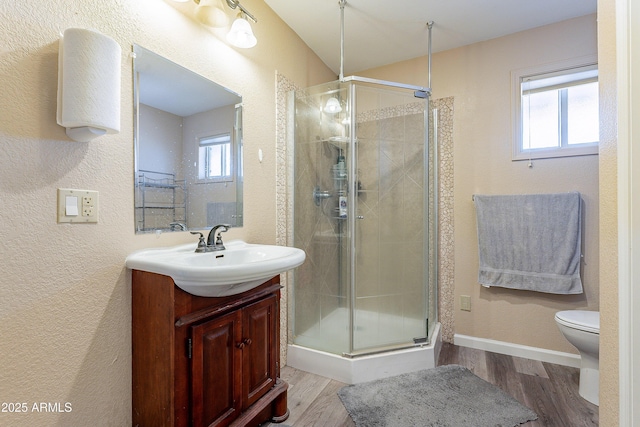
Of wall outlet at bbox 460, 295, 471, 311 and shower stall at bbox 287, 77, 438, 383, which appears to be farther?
wall outlet at bbox 460, 295, 471, 311

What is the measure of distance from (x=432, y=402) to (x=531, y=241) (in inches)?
52.5

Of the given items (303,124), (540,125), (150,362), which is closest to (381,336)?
(150,362)

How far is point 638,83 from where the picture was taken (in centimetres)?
63

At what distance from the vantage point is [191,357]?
3.43ft

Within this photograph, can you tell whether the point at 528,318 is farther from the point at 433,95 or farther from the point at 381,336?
the point at 433,95

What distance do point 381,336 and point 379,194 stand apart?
100 centimetres

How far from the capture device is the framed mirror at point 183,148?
3.94 feet

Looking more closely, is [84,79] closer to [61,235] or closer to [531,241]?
[61,235]

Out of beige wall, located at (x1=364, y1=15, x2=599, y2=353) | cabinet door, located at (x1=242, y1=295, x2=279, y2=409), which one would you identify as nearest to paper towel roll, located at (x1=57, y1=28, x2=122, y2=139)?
cabinet door, located at (x1=242, y1=295, x2=279, y2=409)

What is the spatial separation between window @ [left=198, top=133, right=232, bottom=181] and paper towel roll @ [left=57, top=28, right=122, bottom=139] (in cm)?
55

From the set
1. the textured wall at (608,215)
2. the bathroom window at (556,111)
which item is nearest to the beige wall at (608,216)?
the textured wall at (608,215)

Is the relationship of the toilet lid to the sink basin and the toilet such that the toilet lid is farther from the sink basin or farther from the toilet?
the sink basin

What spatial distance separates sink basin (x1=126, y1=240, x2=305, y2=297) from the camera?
0.95m

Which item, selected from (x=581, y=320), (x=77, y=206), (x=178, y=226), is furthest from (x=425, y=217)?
(x=77, y=206)
